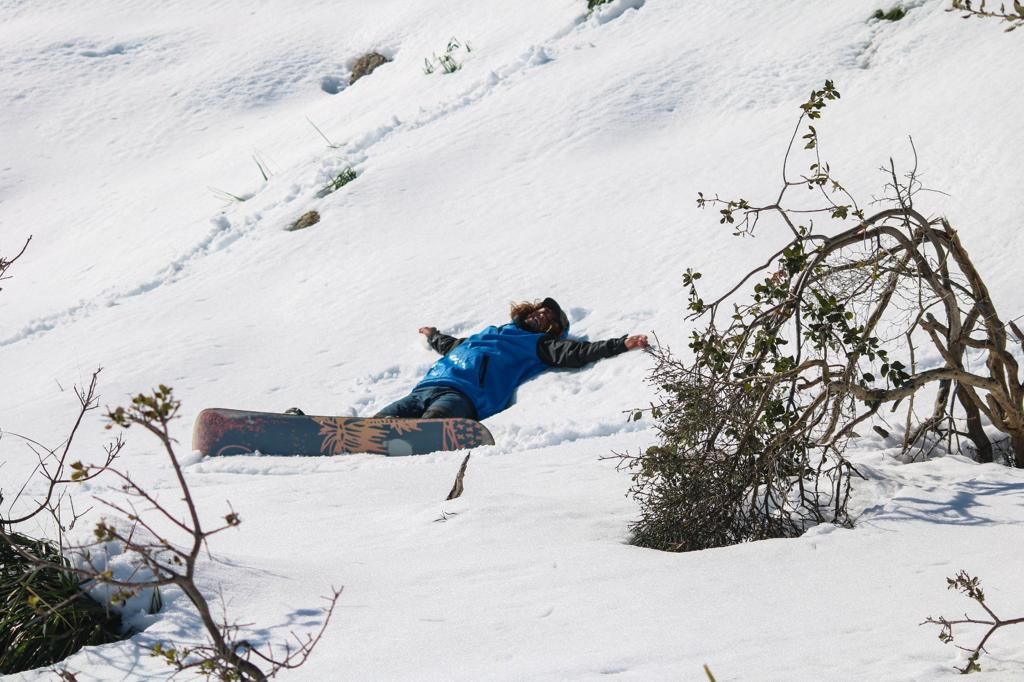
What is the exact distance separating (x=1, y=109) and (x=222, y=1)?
403 centimetres

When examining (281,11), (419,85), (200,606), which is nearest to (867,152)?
(419,85)

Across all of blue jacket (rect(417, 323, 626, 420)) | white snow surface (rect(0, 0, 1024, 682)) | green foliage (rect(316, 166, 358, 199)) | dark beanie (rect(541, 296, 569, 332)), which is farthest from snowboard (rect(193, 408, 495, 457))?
green foliage (rect(316, 166, 358, 199))

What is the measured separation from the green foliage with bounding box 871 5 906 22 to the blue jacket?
444cm

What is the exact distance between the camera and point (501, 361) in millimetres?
6750

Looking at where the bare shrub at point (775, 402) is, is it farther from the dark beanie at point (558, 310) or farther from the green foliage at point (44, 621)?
the dark beanie at point (558, 310)

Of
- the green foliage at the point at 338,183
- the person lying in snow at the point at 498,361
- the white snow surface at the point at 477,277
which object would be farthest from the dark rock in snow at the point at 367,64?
the person lying in snow at the point at 498,361

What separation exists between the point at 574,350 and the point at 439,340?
1.04 meters

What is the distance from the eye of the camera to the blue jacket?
6.55 m

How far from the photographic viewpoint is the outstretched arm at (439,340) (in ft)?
23.0

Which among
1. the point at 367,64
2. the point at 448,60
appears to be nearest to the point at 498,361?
the point at 448,60

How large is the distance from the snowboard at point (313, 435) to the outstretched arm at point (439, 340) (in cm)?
106

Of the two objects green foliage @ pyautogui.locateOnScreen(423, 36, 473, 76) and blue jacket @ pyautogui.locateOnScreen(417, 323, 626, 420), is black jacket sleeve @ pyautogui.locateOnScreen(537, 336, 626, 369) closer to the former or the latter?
blue jacket @ pyautogui.locateOnScreen(417, 323, 626, 420)

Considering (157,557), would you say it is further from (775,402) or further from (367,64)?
(367,64)

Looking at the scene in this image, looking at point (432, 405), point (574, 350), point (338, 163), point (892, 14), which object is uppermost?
point (892, 14)
